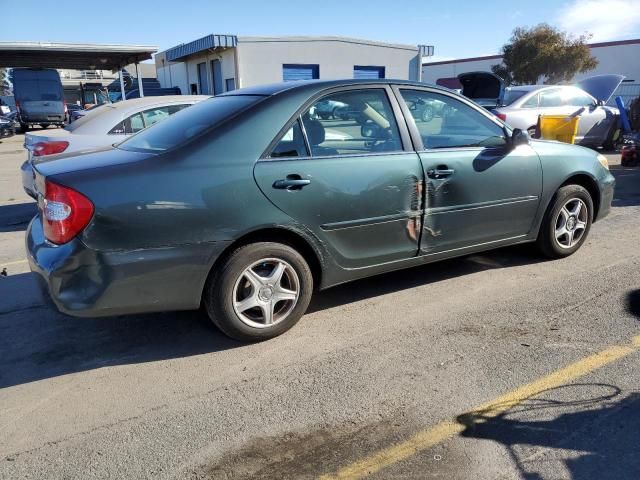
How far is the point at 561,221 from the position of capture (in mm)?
4891

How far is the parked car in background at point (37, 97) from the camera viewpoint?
2783cm

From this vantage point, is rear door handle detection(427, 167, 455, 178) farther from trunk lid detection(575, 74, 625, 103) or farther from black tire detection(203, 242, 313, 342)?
trunk lid detection(575, 74, 625, 103)

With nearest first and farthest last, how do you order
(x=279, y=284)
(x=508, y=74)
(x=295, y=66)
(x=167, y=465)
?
1. (x=167, y=465)
2. (x=279, y=284)
3. (x=295, y=66)
4. (x=508, y=74)

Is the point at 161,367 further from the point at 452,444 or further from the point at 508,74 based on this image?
the point at 508,74

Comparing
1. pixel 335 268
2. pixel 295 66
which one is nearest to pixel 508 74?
pixel 295 66

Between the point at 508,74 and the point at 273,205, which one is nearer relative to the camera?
the point at 273,205

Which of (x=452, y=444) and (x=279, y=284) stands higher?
(x=279, y=284)

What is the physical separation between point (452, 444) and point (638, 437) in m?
0.88

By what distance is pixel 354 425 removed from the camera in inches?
104

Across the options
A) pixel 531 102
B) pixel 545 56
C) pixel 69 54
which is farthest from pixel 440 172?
pixel 545 56

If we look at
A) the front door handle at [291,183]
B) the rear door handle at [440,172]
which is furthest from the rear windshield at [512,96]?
the front door handle at [291,183]

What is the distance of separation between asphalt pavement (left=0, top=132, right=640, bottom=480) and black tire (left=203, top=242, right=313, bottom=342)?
12cm

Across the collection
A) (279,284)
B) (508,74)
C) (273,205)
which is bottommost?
(279,284)

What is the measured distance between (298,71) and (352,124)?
26.5m
